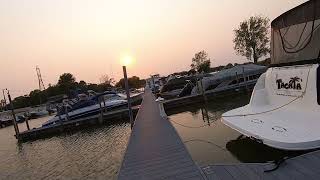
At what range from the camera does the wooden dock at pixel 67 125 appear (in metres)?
26.1

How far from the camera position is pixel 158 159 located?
9688mm

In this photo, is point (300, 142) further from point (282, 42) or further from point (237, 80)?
point (237, 80)

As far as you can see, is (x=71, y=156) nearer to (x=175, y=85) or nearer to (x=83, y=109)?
(x=83, y=109)

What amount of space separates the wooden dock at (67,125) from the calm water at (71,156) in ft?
4.68

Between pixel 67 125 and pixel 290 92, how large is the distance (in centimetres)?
1988

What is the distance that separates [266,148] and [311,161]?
4.07m

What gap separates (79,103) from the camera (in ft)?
99.8

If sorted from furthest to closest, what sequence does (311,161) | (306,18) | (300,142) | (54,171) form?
(54,171) < (306,18) < (300,142) < (311,161)

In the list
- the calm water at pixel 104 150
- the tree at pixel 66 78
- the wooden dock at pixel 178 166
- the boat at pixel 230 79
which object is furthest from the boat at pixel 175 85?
the tree at pixel 66 78

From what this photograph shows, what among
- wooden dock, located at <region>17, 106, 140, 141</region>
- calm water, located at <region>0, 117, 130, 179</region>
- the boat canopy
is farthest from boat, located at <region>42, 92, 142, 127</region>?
the boat canopy

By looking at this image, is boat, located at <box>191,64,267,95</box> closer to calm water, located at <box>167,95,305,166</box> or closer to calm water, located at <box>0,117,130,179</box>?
calm water, located at <box>0,117,130,179</box>

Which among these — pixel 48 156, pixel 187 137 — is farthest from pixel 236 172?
pixel 48 156

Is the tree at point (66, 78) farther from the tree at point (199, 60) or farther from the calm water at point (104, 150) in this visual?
the calm water at point (104, 150)

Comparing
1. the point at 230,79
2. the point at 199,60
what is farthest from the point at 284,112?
the point at 199,60
